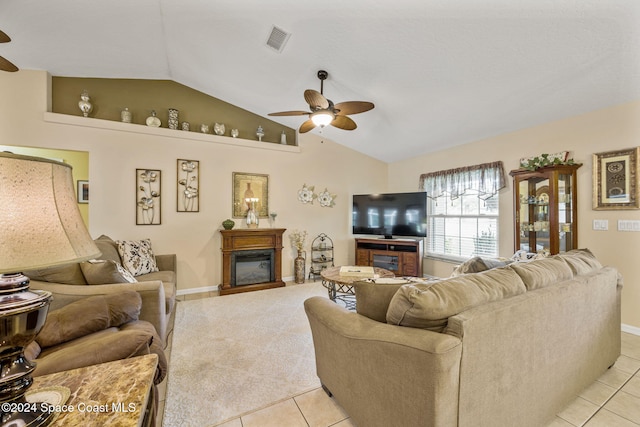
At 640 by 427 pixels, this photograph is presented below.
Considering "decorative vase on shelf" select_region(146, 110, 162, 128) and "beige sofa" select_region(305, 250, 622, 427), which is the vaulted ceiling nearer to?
"decorative vase on shelf" select_region(146, 110, 162, 128)

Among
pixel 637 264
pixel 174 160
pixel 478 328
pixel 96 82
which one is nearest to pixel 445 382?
pixel 478 328

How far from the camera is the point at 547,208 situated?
10.5ft

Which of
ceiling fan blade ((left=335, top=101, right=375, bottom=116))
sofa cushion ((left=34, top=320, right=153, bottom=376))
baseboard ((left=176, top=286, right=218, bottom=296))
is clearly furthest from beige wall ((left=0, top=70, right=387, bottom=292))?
sofa cushion ((left=34, top=320, right=153, bottom=376))

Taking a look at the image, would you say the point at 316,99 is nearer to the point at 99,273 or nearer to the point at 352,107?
the point at 352,107

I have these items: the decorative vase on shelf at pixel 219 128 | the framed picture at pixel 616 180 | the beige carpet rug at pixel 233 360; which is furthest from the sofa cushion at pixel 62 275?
the framed picture at pixel 616 180

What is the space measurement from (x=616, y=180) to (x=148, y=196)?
19.3ft

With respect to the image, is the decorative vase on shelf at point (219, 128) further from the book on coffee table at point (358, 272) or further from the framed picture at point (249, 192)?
the book on coffee table at point (358, 272)

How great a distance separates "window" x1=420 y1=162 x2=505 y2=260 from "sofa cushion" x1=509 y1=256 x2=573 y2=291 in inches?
99.0

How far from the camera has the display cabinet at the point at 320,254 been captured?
5121mm

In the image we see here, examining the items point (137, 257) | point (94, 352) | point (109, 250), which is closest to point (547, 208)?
point (94, 352)

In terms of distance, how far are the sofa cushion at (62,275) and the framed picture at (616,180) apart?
516 centimetres

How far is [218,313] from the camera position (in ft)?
10.9

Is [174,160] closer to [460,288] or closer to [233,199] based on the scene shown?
[233,199]

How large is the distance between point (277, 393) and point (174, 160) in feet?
11.9
